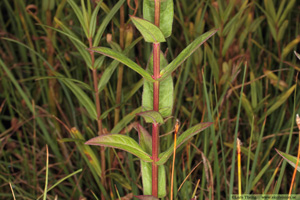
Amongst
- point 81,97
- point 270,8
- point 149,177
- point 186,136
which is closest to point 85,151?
point 81,97

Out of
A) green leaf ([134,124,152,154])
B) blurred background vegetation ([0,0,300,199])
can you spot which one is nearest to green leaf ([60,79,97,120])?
blurred background vegetation ([0,0,300,199])

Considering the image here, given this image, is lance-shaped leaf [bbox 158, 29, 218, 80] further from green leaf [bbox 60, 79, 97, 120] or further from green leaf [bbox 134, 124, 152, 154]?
green leaf [bbox 60, 79, 97, 120]

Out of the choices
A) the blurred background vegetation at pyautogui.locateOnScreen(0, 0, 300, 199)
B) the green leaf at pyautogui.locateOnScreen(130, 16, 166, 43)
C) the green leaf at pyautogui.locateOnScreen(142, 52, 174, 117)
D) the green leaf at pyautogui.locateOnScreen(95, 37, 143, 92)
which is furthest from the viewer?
the blurred background vegetation at pyautogui.locateOnScreen(0, 0, 300, 199)

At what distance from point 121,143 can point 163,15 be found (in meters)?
0.25

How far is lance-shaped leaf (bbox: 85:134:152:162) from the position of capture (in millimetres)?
748

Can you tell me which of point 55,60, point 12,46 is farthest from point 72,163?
point 12,46

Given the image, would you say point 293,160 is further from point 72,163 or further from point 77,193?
point 72,163

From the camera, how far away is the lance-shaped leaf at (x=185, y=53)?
0.71 m

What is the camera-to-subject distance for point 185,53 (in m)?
0.73

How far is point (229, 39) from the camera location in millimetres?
1316

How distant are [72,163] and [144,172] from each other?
67 centimetres

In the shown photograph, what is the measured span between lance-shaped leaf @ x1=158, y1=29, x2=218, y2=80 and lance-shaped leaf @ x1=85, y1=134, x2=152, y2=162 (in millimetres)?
138

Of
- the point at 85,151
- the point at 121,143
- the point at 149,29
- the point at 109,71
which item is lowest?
the point at 85,151

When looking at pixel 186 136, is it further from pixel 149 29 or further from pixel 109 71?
pixel 109 71
